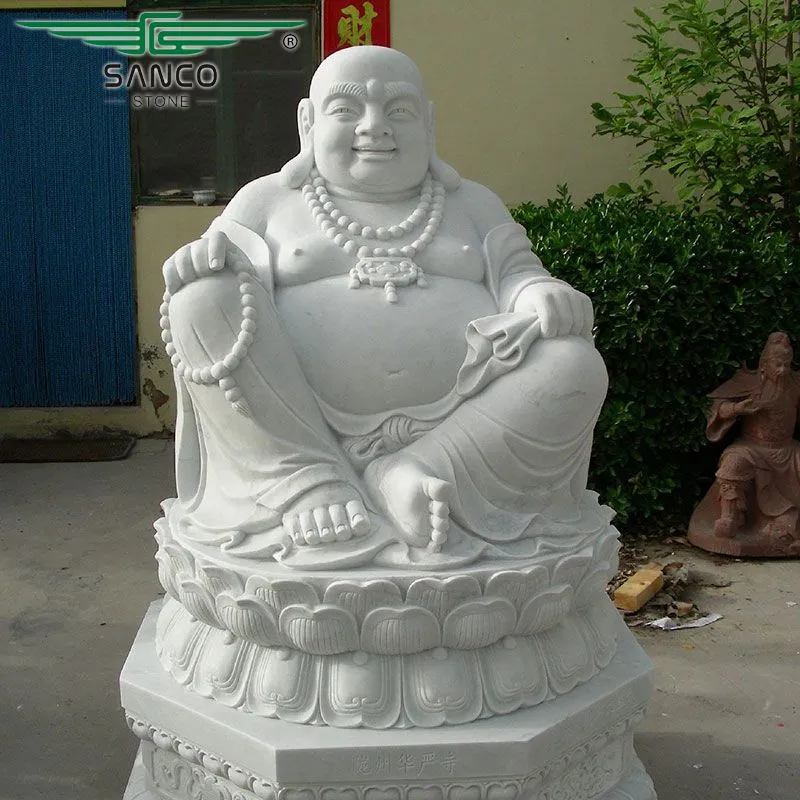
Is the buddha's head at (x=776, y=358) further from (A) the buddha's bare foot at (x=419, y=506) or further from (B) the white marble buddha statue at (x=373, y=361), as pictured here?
(A) the buddha's bare foot at (x=419, y=506)

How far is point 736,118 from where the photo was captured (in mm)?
4906

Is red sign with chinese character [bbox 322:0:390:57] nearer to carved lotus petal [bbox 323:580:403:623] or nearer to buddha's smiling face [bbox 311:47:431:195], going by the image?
buddha's smiling face [bbox 311:47:431:195]

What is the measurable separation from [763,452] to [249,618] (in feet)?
9.61

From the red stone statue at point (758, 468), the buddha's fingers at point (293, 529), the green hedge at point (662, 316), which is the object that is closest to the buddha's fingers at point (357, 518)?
the buddha's fingers at point (293, 529)

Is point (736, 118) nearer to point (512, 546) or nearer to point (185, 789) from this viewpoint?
point (512, 546)

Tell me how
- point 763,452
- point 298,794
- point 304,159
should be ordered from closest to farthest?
point 298,794 < point 304,159 < point 763,452

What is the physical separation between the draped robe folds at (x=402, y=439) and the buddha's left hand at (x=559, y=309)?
0.03 m

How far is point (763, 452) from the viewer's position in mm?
4703

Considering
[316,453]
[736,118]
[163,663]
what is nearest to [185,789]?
[163,663]

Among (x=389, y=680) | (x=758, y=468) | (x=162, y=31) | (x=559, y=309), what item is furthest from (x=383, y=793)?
(x=162, y=31)

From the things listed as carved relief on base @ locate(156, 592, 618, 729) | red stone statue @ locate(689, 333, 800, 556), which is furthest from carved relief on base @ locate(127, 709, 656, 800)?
red stone statue @ locate(689, 333, 800, 556)

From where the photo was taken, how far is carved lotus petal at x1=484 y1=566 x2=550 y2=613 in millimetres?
2402

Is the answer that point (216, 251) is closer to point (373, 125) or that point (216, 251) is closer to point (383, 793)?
point (373, 125)

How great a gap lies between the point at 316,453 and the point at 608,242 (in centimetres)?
251
